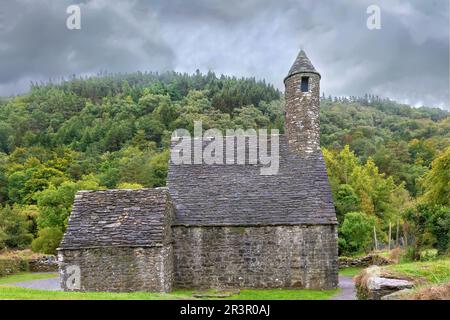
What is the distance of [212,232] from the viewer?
2050 centimetres

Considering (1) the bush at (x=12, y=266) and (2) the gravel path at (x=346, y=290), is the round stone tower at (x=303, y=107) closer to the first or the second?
(2) the gravel path at (x=346, y=290)

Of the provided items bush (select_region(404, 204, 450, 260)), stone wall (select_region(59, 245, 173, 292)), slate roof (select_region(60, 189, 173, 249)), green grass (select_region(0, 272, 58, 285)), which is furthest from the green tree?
green grass (select_region(0, 272, 58, 285))

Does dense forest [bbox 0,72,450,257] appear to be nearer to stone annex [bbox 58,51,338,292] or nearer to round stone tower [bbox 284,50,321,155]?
stone annex [bbox 58,51,338,292]

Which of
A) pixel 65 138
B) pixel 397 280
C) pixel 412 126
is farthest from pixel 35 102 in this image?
pixel 397 280

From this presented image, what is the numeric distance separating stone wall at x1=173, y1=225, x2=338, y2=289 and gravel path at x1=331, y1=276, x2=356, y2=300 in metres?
0.77

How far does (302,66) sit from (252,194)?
8087 millimetres

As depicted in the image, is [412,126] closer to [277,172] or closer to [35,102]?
[277,172]

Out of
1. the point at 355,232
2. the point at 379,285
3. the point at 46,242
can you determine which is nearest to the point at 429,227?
the point at 379,285

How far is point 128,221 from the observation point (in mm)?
18750

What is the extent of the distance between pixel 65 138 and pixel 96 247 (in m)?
72.3

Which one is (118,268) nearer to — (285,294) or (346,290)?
(285,294)

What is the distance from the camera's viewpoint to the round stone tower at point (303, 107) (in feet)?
75.7

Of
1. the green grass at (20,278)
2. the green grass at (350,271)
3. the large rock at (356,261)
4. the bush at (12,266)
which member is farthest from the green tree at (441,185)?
the bush at (12,266)

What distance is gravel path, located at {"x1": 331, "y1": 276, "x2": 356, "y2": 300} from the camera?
16953mm
